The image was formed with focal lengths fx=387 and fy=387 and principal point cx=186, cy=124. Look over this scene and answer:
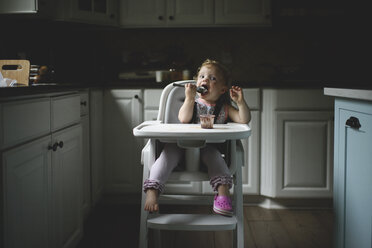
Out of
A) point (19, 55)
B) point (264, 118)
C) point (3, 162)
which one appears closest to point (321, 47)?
point (264, 118)

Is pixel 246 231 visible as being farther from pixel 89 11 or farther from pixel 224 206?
pixel 89 11

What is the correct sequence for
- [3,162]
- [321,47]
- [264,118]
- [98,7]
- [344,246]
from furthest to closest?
[321,47]
[98,7]
[264,118]
[344,246]
[3,162]

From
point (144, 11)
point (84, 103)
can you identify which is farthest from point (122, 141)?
point (144, 11)

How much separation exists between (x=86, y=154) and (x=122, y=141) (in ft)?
1.25

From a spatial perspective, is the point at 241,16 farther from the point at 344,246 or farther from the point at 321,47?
the point at 344,246

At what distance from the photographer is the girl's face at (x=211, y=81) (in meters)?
1.84

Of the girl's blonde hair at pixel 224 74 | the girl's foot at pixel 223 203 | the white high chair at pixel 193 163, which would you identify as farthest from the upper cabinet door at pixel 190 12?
the girl's foot at pixel 223 203

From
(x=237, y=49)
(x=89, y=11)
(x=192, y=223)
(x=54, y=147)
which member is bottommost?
(x=192, y=223)

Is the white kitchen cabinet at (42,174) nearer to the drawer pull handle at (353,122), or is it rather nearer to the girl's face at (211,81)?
the girl's face at (211,81)

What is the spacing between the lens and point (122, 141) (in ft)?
9.05

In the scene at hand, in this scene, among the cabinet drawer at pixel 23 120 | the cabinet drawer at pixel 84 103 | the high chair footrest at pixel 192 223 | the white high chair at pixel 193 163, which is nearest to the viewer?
the cabinet drawer at pixel 23 120

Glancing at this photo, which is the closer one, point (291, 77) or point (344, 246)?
point (344, 246)

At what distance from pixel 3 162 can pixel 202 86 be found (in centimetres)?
94

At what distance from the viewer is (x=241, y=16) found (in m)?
2.98
